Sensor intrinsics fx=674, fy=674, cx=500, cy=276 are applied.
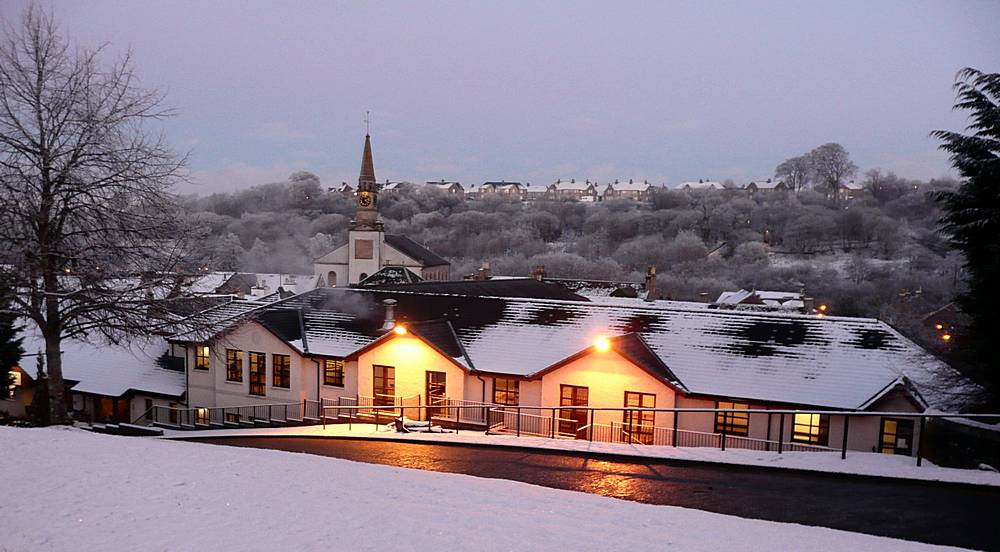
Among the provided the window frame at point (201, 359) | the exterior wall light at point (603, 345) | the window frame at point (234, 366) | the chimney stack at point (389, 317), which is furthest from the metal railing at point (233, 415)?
the exterior wall light at point (603, 345)

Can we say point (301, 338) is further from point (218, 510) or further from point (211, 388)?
point (218, 510)

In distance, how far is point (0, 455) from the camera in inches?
419

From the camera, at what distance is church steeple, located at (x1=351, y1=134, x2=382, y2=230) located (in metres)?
75.4

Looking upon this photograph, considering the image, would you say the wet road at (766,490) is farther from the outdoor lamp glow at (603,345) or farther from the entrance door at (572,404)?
the outdoor lamp glow at (603,345)

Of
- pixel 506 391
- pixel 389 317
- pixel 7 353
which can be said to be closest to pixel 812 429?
pixel 506 391

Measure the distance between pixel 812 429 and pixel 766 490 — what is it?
992 centimetres

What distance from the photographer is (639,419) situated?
2098cm

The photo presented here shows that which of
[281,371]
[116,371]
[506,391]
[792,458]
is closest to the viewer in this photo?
[792,458]

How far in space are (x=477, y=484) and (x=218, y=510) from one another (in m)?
3.81

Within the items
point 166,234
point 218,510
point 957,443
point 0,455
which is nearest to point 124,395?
point 166,234

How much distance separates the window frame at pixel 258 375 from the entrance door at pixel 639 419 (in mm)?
14139

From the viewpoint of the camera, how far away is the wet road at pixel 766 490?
9312mm

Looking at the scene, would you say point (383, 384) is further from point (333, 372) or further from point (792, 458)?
point (792, 458)

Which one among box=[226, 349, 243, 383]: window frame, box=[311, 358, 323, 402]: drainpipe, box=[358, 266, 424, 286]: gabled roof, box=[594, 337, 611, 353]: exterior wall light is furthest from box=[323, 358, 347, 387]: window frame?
box=[358, 266, 424, 286]: gabled roof
